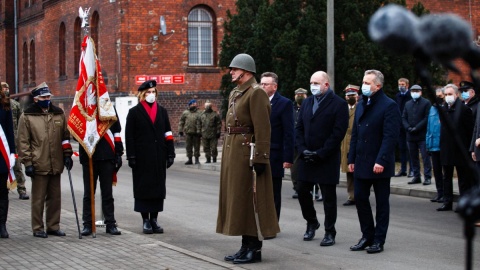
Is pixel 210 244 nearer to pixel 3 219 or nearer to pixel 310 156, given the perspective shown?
pixel 310 156

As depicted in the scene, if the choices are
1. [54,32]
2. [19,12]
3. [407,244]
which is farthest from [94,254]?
[19,12]

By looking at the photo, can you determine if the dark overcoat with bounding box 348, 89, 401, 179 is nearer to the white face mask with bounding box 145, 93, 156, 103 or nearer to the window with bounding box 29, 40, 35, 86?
the white face mask with bounding box 145, 93, 156, 103

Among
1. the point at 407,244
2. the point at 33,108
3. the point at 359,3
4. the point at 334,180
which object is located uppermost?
the point at 359,3

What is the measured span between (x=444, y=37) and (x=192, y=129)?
24041 mm

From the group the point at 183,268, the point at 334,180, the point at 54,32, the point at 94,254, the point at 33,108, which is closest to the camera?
the point at 183,268

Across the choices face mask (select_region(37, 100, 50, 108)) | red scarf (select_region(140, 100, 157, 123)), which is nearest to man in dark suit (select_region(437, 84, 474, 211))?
red scarf (select_region(140, 100, 157, 123))

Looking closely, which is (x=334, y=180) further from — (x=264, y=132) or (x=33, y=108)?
(x=33, y=108)

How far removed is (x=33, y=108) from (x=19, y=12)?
149 ft

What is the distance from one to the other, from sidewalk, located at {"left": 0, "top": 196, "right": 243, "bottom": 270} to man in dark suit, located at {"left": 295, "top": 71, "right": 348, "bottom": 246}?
1790 mm

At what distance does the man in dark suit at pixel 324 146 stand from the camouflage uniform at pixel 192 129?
52.6 feet

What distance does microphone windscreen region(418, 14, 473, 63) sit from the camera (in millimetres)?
2584

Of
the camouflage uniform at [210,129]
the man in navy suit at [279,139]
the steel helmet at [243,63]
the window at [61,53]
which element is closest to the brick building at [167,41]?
the window at [61,53]

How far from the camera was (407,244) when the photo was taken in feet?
34.1

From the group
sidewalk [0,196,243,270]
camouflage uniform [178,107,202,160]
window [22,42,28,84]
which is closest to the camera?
sidewalk [0,196,243,270]
